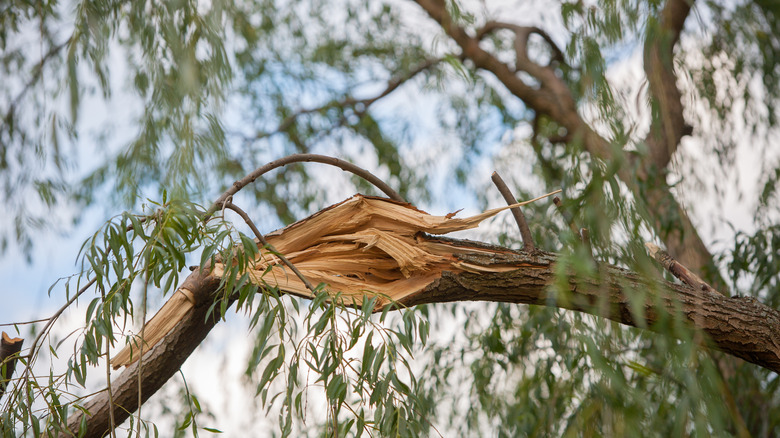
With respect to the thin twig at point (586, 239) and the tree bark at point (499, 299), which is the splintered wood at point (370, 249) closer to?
the tree bark at point (499, 299)

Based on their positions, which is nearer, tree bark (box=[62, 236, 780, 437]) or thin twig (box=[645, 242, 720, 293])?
tree bark (box=[62, 236, 780, 437])

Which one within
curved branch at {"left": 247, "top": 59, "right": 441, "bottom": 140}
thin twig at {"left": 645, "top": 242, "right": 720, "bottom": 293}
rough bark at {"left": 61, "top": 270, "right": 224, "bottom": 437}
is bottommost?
rough bark at {"left": 61, "top": 270, "right": 224, "bottom": 437}

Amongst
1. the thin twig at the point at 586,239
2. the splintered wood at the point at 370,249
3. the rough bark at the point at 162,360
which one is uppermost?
the splintered wood at the point at 370,249

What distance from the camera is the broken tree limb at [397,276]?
1.21 m

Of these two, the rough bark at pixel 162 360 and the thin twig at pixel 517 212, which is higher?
the thin twig at pixel 517 212

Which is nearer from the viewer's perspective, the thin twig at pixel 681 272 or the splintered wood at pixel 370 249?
the splintered wood at pixel 370 249

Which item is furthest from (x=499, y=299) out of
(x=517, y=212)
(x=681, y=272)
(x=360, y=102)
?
(x=360, y=102)

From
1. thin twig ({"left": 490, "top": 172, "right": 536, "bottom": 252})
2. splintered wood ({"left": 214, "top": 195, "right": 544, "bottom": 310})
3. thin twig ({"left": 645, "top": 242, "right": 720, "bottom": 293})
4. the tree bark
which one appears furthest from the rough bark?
thin twig ({"left": 645, "top": 242, "right": 720, "bottom": 293})

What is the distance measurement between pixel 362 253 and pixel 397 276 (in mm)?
78

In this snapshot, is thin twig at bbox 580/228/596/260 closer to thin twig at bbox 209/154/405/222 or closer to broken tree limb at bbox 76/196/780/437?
broken tree limb at bbox 76/196/780/437

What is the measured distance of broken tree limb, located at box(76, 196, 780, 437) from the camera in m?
1.21

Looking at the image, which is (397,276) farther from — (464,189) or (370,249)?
(464,189)

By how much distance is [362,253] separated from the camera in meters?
1.28

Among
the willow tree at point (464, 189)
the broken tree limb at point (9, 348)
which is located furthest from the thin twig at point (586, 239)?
the broken tree limb at point (9, 348)
